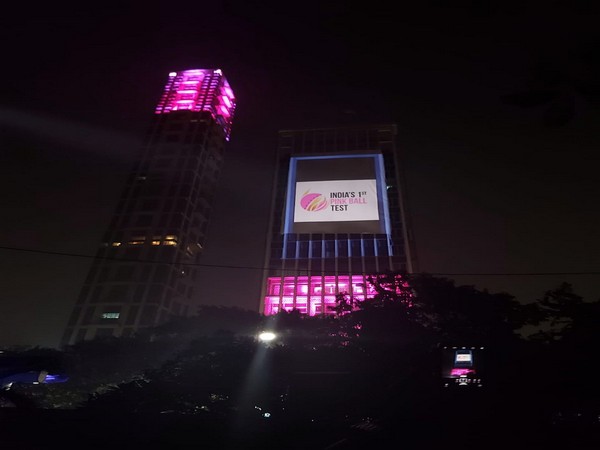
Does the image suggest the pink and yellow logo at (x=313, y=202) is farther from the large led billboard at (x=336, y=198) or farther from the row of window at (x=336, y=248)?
the row of window at (x=336, y=248)

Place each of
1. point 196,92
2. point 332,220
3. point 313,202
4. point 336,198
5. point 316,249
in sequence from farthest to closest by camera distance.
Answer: point 196,92 → point 316,249 → point 313,202 → point 336,198 → point 332,220

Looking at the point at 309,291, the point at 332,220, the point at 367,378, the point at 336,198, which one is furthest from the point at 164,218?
the point at 367,378

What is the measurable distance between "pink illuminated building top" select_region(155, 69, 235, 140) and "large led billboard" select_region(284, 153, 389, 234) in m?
29.9

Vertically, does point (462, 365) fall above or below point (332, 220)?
below

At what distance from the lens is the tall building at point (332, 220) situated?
108ft

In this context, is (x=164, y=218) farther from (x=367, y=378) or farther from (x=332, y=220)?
(x=367, y=378)

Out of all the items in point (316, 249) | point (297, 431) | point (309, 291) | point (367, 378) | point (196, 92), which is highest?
point (196, 92)

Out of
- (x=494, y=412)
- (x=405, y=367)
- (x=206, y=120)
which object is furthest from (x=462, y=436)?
(x=206, y=120)

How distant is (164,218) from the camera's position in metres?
53.2

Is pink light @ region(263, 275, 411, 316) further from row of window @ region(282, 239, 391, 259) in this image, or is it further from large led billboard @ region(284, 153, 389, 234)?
large led billboard @ region(284, 153, 389, 234)

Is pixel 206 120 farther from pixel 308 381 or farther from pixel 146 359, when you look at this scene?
pixel 308 381

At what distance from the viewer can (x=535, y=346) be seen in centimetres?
1146

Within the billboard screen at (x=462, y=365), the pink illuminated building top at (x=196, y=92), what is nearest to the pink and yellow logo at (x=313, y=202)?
the billboard screen at (x=462, y=365)

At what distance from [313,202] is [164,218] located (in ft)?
91.5
